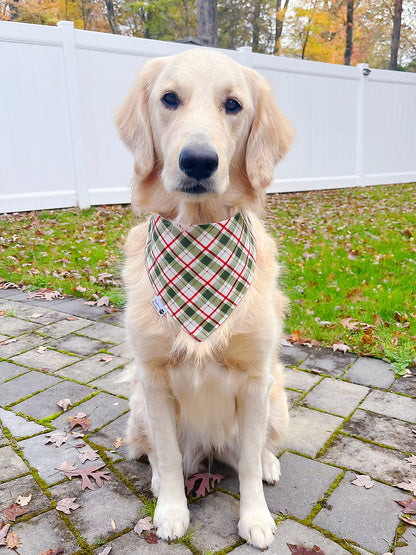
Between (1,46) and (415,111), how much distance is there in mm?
10506

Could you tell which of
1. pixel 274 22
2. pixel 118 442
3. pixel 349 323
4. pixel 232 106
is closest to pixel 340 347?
pixel 349 323

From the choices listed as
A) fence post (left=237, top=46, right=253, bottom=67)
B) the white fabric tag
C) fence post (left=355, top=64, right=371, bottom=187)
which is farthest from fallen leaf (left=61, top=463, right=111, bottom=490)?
fence post (left=355, top=64, right=371, bottom=187)

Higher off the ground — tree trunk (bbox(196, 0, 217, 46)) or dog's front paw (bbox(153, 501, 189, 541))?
tree trunk (bbox(196, 0, 217, 46))

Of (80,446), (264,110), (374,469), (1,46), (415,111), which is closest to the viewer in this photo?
(264,110)

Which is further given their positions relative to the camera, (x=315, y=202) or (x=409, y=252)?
(x=315, y=202)

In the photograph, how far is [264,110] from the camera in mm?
2002

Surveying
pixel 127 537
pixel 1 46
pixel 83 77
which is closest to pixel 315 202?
pixel 83 77

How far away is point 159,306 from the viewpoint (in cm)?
192

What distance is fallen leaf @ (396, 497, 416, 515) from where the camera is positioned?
1.94 m

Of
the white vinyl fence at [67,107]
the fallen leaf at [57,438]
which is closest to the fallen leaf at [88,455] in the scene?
the fallen leaf at [57,438]

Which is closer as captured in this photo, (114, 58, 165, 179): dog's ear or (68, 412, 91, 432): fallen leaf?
(114, 58, 165, 179): dog's ear

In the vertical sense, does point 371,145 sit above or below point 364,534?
above

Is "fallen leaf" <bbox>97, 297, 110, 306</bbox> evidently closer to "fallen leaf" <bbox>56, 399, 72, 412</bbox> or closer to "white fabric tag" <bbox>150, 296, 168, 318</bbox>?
"fallen leaf" <bbox>56, 399, 72, 412</bbox>

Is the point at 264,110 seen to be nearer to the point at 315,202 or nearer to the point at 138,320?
the point at 138,320
